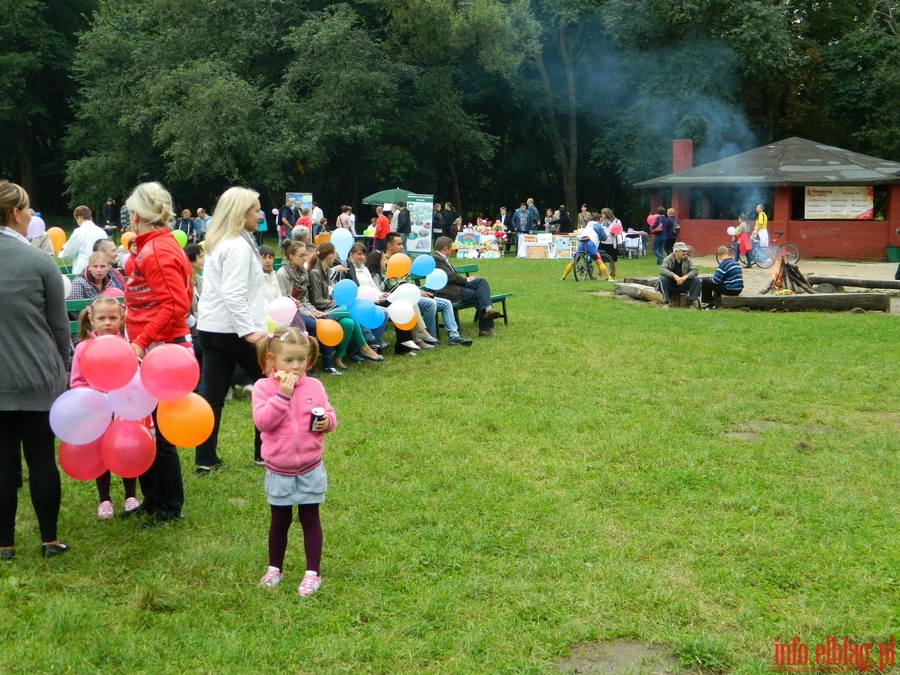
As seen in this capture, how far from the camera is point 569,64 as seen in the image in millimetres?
40719

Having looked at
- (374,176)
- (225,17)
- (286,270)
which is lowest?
(286,270)

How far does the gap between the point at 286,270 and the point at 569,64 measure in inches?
1316

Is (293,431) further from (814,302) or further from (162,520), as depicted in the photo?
(814,302)

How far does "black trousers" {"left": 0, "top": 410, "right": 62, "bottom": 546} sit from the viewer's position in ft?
14.9

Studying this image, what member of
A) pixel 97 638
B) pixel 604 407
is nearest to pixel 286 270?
pixel 604 407

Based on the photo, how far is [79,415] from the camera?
4484mm

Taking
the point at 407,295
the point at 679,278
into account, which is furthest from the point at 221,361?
the point at 679,278

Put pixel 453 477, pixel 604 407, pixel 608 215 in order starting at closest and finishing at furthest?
pixel 453 477 → pixel 604 407 → pixel 608 215

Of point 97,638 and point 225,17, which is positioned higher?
point 225,17

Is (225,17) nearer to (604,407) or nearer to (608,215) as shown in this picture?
(608,215)

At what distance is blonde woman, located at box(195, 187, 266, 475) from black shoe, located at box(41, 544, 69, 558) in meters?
1.40

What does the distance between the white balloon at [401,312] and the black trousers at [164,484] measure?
4.89 meters

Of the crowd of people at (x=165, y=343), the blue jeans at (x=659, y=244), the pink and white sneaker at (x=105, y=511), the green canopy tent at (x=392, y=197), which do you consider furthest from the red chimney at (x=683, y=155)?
the pink and white sneaker at (x=105, y=511)

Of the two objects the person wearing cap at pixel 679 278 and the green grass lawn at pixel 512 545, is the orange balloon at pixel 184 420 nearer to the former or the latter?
the green grass lawn at pixel 512 545
